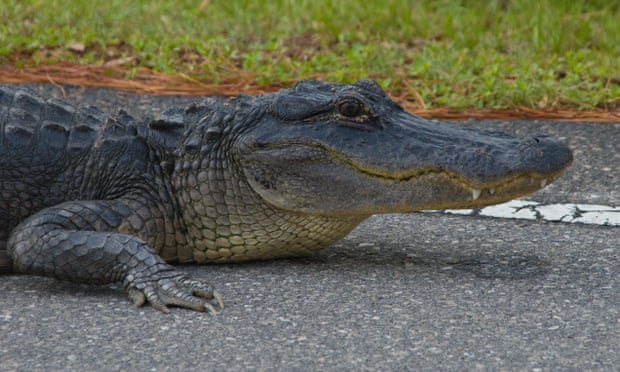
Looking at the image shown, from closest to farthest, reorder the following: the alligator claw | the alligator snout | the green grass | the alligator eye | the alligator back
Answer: the alligator claw
the alligator snout
the alligator eye
the alligator back
the green grass

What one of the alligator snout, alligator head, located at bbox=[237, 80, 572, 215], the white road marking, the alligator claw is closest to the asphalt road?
the alligator claw

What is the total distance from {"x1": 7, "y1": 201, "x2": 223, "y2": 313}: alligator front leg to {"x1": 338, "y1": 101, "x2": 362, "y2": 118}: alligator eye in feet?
3.06

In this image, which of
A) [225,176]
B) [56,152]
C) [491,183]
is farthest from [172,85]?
[491,183]

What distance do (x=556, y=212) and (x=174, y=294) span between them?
7.57 feet

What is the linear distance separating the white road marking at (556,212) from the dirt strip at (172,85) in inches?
50.1

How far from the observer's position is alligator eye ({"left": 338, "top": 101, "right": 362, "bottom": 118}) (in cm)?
412

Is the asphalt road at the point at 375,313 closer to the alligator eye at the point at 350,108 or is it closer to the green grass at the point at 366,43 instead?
the alligator eye at the point at 350,108

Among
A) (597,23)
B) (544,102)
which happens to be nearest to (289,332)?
(544,102)

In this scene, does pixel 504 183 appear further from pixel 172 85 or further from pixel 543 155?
pixel 172 85

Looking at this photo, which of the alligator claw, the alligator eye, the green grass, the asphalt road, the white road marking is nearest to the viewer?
the asphalt road

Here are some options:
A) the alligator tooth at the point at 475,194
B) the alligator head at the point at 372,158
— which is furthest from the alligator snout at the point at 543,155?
the alligator tooth at the point at 475,194

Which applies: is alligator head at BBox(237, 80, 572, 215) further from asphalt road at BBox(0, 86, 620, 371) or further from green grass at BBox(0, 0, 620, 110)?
green grass at BBox(0, 0, 620, 110)

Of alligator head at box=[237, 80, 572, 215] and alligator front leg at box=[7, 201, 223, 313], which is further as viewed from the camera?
alligator head at box=[237, 80, 572, 215]

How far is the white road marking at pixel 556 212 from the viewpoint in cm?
500
